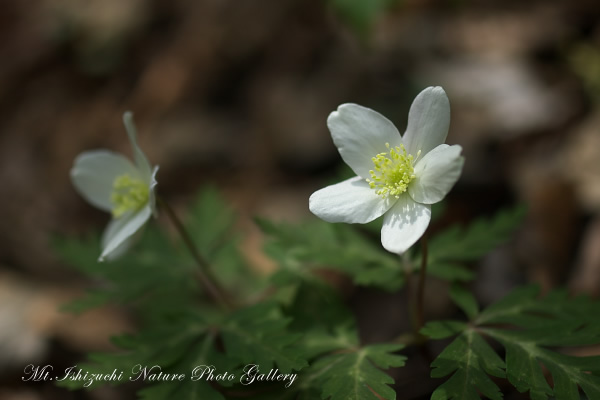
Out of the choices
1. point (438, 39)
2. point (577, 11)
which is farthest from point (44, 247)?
point (577, 11)

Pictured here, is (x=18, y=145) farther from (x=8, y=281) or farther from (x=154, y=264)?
(x=154, y=264)

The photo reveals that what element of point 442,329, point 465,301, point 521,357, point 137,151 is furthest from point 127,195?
point 521,357

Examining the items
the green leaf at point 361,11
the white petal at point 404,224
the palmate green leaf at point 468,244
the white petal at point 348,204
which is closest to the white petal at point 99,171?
the white petal at point 348,204

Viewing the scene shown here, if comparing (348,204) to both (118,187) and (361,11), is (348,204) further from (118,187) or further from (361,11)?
(361,11)

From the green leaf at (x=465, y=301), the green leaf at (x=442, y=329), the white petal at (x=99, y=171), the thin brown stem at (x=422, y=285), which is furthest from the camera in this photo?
the white petal at (x=99, y=171)

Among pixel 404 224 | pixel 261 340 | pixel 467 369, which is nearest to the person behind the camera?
pixel 467 369

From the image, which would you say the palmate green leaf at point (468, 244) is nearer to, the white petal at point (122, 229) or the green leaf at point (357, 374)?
the green leaf at point (357, 374)

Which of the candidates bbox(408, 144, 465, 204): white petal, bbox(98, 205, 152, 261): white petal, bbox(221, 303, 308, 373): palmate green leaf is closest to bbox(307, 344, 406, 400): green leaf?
bbox(221, 303, 308, 373): palmate green leaf
